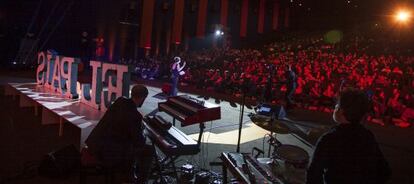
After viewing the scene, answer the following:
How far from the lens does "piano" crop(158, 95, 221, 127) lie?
16.0ft

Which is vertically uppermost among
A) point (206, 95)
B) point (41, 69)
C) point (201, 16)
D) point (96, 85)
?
point (201, 16)

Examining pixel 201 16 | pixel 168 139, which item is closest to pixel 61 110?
pixel 168 139

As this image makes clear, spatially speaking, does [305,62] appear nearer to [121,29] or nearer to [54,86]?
[54,86]

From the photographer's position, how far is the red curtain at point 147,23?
77.7 feet

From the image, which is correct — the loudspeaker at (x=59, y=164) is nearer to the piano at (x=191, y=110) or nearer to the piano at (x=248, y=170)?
the piano at (x=191, y=110)

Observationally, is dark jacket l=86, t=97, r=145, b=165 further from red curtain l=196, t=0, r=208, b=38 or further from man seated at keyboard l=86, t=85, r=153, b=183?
red curtain l=196, t=0, r=208, b=38

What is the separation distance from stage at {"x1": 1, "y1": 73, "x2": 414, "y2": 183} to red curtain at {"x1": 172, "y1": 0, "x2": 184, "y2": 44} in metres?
15.9

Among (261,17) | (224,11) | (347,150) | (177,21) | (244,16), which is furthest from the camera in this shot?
(261,17)

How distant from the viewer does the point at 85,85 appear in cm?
762

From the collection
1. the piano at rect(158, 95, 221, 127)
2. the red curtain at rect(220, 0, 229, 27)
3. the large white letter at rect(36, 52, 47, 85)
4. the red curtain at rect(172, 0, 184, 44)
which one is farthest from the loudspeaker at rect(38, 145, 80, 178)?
the red curtain at rect(220, 0, 229, 27)

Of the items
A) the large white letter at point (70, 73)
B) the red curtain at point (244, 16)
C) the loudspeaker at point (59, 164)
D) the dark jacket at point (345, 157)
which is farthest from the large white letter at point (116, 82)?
the red curtain at point (244, 16)

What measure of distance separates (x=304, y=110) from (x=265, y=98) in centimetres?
142

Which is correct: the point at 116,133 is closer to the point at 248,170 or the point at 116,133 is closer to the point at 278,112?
the point at 248,170

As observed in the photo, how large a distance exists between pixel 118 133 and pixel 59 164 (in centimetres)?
139
